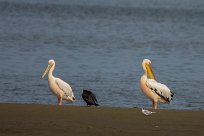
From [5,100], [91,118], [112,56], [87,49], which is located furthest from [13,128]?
[87,49]

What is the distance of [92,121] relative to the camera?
12016 millimetres

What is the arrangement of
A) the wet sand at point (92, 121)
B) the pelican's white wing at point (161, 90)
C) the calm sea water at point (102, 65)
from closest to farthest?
the wet sand at point (92, 121) → the pelican's white wing at point (161, 90) → the calm sea water at point (102, 65)

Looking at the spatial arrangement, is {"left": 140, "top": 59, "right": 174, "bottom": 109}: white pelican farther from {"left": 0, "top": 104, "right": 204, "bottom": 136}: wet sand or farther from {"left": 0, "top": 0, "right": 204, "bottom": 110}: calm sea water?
{"left": 0, "top": 0, "right": 204, "bottom": 110}: calm sea water

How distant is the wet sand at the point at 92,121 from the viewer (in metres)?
11.2

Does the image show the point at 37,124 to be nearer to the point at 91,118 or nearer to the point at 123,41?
the point at 91,118

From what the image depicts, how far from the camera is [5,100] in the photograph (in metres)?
17.9

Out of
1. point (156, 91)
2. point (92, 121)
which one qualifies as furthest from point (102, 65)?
point (92, 121)

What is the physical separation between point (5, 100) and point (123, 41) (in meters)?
24.7

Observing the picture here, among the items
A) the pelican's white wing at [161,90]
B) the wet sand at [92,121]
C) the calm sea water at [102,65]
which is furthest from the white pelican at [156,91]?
the calm sea water at [102,65]

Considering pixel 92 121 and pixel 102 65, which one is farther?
pixel 102 65

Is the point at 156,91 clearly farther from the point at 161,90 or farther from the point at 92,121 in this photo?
the point at 92,121

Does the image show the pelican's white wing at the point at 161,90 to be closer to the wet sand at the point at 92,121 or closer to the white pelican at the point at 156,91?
the white pelican at the point at 156,91

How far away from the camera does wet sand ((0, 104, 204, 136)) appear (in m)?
11.2

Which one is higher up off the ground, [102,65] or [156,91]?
[102,65]
